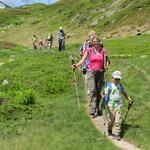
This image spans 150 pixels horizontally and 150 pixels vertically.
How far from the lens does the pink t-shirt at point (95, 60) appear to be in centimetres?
2053

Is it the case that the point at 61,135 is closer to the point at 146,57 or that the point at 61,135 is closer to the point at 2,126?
the point at 2,126

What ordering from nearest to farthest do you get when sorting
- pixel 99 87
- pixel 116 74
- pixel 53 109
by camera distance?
pixel 116 74 → pixel 99 87 → pixel 53 109

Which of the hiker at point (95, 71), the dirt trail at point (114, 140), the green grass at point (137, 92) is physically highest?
the hiker at point (95, 71)

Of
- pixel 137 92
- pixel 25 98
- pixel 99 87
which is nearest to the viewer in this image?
pixel 99 87

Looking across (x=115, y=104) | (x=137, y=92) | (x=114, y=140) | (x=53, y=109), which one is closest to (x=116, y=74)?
(x=115, y=104)

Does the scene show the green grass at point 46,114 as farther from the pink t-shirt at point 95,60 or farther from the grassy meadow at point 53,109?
the pink t-shirt at point 95,60

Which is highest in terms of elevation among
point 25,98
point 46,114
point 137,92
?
point 25,98

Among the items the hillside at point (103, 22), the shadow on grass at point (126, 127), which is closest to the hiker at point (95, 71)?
the shadow on grass at point (126, 127)

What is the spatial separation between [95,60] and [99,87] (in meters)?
1.15

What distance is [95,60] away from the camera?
67.6ft

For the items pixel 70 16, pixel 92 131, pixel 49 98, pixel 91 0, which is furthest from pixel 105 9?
pixel 92 131

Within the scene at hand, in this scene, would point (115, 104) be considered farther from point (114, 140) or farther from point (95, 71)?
point (95, 71)

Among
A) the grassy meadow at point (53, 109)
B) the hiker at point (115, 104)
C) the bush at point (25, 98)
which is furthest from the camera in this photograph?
the bush at point (25, 98)

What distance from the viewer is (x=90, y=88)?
2081 cm
